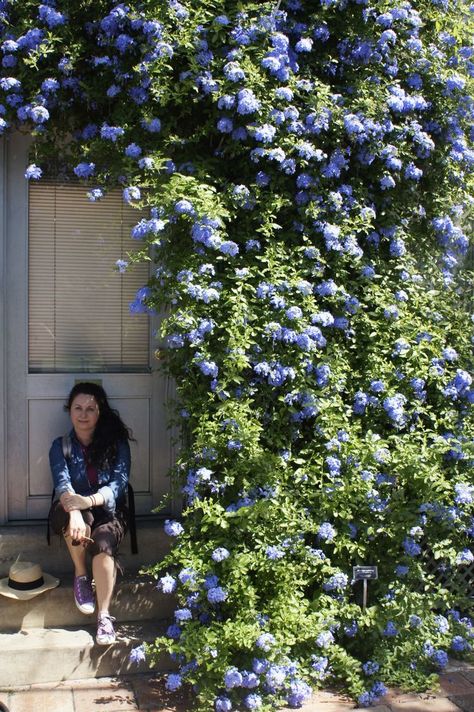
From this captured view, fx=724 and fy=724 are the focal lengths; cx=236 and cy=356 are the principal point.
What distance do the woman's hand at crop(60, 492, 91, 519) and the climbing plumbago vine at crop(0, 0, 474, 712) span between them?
1.51 ft

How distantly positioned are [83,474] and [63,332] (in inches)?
36.4

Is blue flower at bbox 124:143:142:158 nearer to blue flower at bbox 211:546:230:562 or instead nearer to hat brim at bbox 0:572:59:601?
blue flower at bbox 211:546:230:562

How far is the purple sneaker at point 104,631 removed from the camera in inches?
146

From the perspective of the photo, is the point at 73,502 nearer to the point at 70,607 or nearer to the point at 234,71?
the point at 70,607

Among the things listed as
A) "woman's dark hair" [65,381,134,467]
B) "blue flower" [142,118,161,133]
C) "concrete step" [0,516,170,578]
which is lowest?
"concrete step" [0,516,170,578]

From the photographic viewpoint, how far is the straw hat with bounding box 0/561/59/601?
3.82 meters

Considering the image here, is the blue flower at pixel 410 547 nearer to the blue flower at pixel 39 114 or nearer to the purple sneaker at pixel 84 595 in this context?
the purple sneaker at pixel 84 595

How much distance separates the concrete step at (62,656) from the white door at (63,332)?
2.65ft

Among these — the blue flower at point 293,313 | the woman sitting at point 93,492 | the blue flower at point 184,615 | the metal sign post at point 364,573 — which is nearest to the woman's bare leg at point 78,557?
the woman sitting at point 93,492

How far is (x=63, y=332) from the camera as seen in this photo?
4449 millimetres

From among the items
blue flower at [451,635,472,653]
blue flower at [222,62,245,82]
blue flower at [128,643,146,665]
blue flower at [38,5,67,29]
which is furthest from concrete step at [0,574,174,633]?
blue flower at [38,5,67,29]

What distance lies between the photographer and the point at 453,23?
4469mm

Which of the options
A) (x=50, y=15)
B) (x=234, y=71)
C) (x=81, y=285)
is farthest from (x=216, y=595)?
(x=50, y=15)

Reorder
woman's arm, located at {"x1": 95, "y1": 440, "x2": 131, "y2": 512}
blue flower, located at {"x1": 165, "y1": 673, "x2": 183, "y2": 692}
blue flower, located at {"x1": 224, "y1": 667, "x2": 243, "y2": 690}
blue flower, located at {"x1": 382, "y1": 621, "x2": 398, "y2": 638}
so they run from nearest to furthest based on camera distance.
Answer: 1. blue flower, located at {"x1": 224, "y1": 667, "x2": 243, "y2": 690}
2. blue flower, located at {"x1": 165, "y1": 673, "x2": 183, "y2": 692}
3. blue flower, located at {"x1": 382, "y1": 621, "x2": 398, "y2": 638}
4. woman's arm, located at {"x1": 95, "y1": 440, "x2": 131, "y2": 512}
